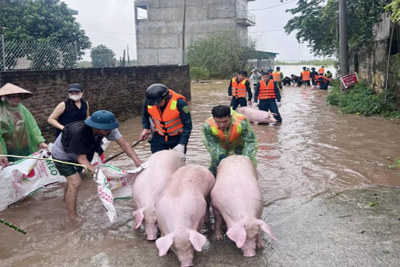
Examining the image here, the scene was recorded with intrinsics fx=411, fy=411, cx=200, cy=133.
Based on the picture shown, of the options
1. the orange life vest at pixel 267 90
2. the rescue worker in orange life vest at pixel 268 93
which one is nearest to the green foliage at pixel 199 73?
the rescue worker in orange life vest at pixel 268 93

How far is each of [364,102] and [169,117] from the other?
9351 mm

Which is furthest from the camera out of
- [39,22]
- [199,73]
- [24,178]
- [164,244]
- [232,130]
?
[199,73]

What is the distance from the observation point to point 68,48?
1110cm

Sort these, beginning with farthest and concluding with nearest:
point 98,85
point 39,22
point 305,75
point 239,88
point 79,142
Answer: point 305,75
point 39,22
point 239,88
point 98,85
point 79,142

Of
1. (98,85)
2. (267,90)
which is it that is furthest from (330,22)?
(98,85)

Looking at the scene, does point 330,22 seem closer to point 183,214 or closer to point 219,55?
point 183,214

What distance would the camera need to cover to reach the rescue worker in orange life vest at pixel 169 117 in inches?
200

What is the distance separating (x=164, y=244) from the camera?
3373 millimetres

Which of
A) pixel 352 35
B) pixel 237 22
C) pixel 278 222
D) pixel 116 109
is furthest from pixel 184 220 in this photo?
pixel 237 22

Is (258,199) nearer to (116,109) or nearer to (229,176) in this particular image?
(229,176)

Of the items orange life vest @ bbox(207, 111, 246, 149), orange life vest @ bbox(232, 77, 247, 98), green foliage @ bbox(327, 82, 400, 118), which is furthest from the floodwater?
green foliage @ bbox(327, 82, 400, 118)

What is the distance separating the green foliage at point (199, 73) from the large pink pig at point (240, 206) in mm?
29185

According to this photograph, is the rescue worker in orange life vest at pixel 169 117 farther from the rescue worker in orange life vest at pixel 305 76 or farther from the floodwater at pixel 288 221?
the rescue worker in orange life vest at pixel 305 76

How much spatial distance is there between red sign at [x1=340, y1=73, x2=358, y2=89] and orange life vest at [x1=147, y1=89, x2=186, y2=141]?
1107cm
